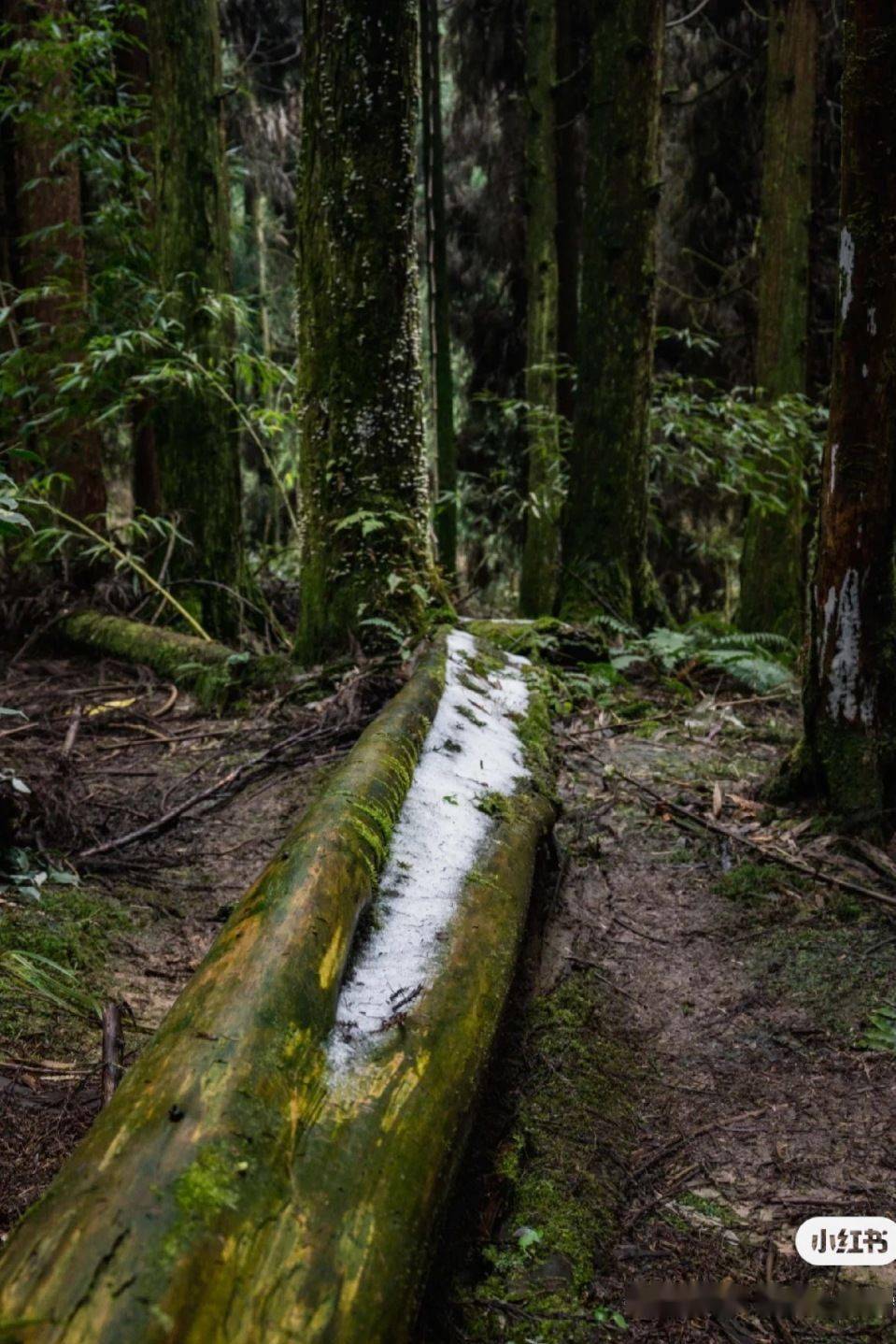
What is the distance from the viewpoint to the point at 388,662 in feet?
15.5

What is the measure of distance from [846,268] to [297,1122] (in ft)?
11.0

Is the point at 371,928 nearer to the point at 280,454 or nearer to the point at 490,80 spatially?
the point at 280,454

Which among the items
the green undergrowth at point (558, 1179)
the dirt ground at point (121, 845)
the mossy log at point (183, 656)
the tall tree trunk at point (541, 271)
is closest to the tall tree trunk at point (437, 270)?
the tall tree trunk at point (541, 271)

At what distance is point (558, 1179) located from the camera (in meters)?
1.91

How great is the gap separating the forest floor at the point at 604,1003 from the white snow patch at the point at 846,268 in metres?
1.96

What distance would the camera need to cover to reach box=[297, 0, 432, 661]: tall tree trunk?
497 centimetres

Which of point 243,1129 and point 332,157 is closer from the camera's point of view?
point 243,1129

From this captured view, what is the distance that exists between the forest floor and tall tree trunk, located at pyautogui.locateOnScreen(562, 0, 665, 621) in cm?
246

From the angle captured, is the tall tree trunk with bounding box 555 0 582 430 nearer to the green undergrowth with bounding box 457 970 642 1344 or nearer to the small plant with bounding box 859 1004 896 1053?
the small plant with bounding box 859 1004 896 1053

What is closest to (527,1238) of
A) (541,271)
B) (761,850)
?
(761,850)

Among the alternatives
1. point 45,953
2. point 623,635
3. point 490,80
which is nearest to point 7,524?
point 45,953

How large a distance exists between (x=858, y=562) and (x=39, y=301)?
25.1 feet

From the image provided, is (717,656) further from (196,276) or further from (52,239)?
(52,239)

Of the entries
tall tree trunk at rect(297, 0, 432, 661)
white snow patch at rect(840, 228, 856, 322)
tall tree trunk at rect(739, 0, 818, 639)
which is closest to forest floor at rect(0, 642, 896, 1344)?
tall tree trunk at rect(297, 0, 432, 661)
